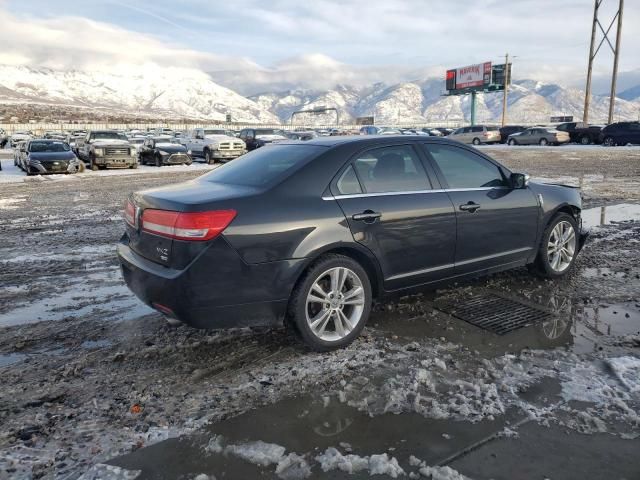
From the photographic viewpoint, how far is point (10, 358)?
13.1 ft

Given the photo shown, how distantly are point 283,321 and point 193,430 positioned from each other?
1110 millimetres

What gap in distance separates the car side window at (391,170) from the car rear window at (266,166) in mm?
386

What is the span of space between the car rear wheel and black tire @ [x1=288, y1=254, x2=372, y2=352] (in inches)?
97.6

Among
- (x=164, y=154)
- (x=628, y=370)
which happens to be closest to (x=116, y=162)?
(x=164, y=154)

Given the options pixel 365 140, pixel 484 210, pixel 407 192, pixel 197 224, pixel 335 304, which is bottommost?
pixel 335 304

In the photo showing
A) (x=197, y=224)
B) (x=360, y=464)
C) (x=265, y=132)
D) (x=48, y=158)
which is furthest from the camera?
(x=265, y=132)

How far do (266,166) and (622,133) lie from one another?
36584mm

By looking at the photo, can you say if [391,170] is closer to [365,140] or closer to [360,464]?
[365,140]

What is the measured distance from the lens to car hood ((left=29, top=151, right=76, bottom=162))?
19.7 meters

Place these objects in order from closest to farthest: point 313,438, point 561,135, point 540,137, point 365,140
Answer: point 313,438 < point 365,140 < point 561,135 < point 540,137

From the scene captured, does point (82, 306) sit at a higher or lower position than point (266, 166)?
lower

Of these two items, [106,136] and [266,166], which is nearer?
[266,166]

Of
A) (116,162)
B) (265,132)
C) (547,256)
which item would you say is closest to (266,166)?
(547,256)

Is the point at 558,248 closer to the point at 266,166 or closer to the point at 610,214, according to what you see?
the point at 266,166
